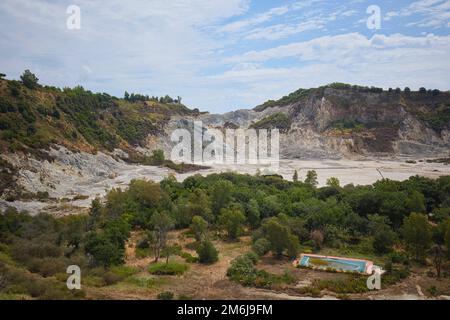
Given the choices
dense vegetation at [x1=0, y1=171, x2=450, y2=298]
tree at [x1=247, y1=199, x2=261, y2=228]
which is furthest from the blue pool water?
tree at [x1=247, y1=199, x2=261, y2=228]

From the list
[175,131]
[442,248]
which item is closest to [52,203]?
[442,248]

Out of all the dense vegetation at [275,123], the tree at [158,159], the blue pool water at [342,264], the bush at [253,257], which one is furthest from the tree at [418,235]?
the dense vegetation at [275,123]

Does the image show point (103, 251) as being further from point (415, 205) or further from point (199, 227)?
point (415, 205)

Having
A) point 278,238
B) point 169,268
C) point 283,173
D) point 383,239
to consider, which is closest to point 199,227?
point 278,238

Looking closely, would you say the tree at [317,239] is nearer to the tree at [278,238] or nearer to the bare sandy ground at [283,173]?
the tree at [278,238]
